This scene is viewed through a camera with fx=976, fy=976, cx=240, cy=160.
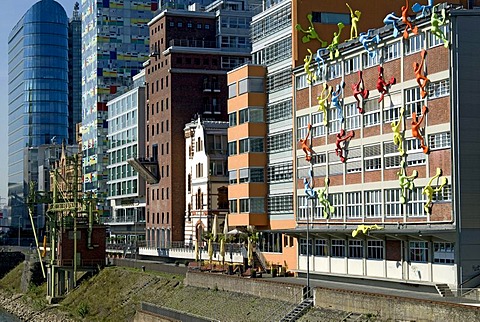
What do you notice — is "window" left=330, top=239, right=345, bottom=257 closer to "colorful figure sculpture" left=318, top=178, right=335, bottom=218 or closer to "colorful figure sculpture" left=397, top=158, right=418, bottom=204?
"colorful figure sculpture" left=318, top=178, right=335, bottom=218

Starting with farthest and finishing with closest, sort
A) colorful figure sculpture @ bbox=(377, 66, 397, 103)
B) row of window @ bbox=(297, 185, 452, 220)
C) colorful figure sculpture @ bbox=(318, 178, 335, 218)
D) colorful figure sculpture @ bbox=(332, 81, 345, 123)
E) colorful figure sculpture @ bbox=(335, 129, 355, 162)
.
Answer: colorful figure sculpture @ bbox=(318, 178, 335, 218) < colorful figure sculpture @ bbox=(332, 81, 345, 123) < colorful figure sculpture @ bbox=(335, 129, 355, 162) < colorful figure sculpture @ bbox=(377, 66, 397, 103) < row of window @ bbox=(297, 185, 452, 220)

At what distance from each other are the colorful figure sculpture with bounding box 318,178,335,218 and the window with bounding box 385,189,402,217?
889 cm

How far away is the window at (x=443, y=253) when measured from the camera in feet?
197

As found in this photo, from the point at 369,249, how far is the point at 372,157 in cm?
673

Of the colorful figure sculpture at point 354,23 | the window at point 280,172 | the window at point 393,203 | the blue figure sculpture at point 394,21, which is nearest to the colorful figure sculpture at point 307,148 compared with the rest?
the window at point 280,172

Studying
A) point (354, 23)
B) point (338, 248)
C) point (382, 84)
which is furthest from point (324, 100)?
point (338, 248)

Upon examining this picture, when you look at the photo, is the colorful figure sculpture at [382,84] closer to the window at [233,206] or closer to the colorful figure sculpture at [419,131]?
the colorful figure sculpture at [419,131]

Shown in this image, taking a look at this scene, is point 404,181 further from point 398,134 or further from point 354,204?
point 354,204

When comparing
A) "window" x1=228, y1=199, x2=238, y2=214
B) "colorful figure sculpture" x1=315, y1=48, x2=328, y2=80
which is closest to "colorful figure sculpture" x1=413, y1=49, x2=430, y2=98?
"colorful figure sculpture" x1=315, y1=48, x2=328, y2=80

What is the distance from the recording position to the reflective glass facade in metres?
172

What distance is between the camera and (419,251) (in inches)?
2516

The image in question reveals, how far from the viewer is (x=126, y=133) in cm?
15125

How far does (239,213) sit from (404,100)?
105ft

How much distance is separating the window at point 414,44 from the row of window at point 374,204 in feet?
29.9
